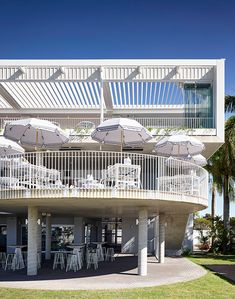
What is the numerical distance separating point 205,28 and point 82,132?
29.3ft

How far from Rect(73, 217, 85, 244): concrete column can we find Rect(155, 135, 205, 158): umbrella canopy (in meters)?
6.84

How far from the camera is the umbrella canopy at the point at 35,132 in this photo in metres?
16.4

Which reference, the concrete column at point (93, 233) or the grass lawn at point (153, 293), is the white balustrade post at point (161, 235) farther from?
the concrete column at point (93, 233)

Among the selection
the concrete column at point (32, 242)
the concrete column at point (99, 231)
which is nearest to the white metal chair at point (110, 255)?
the concrete column at point (99, 231)

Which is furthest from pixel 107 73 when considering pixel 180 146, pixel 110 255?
pixel 110 255

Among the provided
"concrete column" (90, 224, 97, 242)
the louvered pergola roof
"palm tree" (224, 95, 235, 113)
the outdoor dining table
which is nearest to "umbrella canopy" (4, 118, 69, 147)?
the outdoor dining table

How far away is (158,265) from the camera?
20000 millimetres

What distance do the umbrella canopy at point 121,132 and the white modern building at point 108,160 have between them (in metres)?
1.03

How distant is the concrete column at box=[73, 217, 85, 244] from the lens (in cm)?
2288

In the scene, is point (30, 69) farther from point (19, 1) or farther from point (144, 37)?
point (144, 37)

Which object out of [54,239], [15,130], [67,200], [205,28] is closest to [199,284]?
[67,200]

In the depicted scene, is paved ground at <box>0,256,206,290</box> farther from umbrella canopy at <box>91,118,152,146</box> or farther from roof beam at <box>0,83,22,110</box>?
roof beam at <box>0,83,22,110</box>

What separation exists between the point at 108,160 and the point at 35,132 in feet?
14.1

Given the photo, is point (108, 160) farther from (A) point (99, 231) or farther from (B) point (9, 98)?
(B) point (9, 98)
